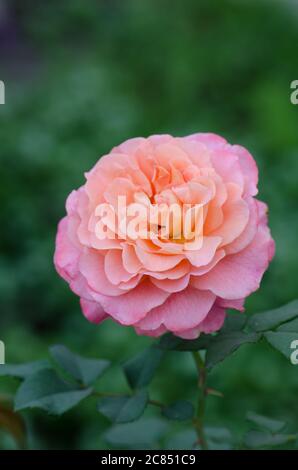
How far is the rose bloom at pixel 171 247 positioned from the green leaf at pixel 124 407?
0.14 m

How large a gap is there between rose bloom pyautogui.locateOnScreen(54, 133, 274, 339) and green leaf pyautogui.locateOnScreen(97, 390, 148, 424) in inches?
5.6

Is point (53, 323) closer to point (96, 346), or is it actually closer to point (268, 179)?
point (96, 346)

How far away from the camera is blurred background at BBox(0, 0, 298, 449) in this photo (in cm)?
177

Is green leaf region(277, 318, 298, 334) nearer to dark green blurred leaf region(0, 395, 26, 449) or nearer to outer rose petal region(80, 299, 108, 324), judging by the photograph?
outer rose petal region(80, 299, 108, 324)

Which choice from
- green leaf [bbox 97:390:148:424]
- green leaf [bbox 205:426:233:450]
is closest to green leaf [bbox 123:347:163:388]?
green leaf [bbox 97:390:148:424]

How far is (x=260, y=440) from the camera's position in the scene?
1.03 m

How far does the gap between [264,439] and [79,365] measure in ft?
0.86

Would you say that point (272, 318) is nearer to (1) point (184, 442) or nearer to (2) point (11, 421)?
(1) point (184, 442)

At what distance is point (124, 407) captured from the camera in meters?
0.97

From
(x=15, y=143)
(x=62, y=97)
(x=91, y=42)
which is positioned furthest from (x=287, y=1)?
(x=15, y=143)

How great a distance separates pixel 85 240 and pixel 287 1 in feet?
9.11

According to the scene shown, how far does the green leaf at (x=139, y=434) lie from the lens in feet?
3.74

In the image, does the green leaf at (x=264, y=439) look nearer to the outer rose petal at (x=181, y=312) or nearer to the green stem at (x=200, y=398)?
the green stem at (x=200, y=398)

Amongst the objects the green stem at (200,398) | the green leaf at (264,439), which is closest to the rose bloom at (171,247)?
the green stem at (200,398)
